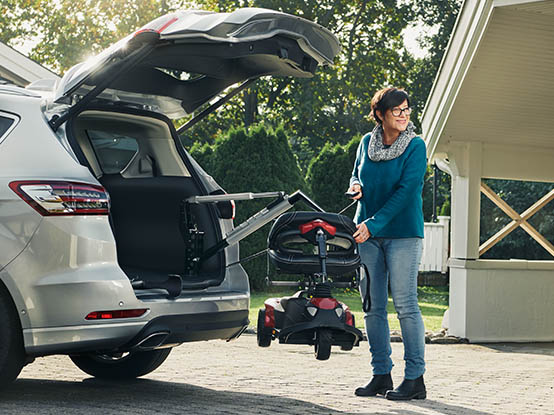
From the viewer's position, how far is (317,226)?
536 centimetres

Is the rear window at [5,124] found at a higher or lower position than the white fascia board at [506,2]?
lower

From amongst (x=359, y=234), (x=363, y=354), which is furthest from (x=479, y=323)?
(x=359, y=234)

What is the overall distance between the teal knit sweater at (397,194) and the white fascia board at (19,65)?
25.7 ft

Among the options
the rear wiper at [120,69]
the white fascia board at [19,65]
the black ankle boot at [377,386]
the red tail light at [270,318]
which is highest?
the white fascia board at [19,65]

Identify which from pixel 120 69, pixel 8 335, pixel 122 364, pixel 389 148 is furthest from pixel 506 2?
pixel 8 335

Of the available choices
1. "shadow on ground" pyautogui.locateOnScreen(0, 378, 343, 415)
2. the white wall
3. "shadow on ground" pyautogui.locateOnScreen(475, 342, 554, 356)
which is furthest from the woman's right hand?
the white wall

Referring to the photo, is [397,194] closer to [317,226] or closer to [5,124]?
[317,226]

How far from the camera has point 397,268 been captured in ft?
19.1

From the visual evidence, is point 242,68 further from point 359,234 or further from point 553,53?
point 553,53

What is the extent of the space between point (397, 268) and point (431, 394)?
3.34 feet

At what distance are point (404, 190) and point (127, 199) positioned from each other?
1805 mm

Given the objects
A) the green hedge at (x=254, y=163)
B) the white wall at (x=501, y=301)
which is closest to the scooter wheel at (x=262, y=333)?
the white wall at (x=501, y=301)

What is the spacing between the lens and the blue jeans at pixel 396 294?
5.80 metres

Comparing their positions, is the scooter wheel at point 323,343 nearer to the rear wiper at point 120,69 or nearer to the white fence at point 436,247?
the rear wiper at point 120,69
